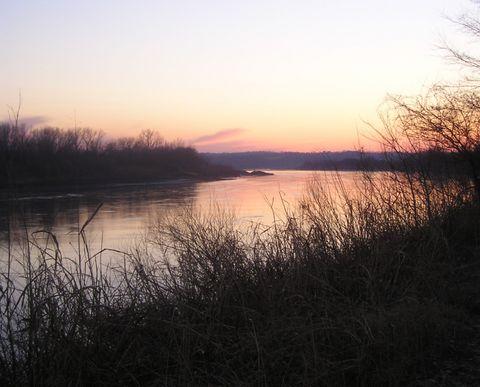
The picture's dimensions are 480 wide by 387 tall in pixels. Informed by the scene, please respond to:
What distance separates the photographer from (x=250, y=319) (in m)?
4.38

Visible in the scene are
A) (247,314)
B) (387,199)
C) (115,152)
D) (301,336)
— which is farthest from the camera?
(115,152)

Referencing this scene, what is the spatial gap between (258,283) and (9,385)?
9.12ft

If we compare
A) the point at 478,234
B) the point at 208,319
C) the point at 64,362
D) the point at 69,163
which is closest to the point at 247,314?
the point at 208,319

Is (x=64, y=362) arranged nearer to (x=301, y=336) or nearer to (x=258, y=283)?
(x=301, y=336)

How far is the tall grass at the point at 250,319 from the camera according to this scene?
4.04 metres

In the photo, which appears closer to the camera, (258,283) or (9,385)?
(9,385)

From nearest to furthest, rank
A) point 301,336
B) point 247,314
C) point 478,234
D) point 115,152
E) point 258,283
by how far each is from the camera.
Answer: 1. point 301,336
2. point 247,314
3. point 258,283
4. point 478,234
5. point 115,152

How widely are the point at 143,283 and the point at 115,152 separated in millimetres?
93532

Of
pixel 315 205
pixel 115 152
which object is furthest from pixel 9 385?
pixel 115 152

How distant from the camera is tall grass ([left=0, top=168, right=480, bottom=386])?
4.04 m

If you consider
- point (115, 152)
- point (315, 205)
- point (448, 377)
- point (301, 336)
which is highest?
point (115, 152)

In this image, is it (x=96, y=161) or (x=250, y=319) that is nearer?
(x=250, y=319)

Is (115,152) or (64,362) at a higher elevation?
(115,152)

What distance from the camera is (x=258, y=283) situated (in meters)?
5.82
